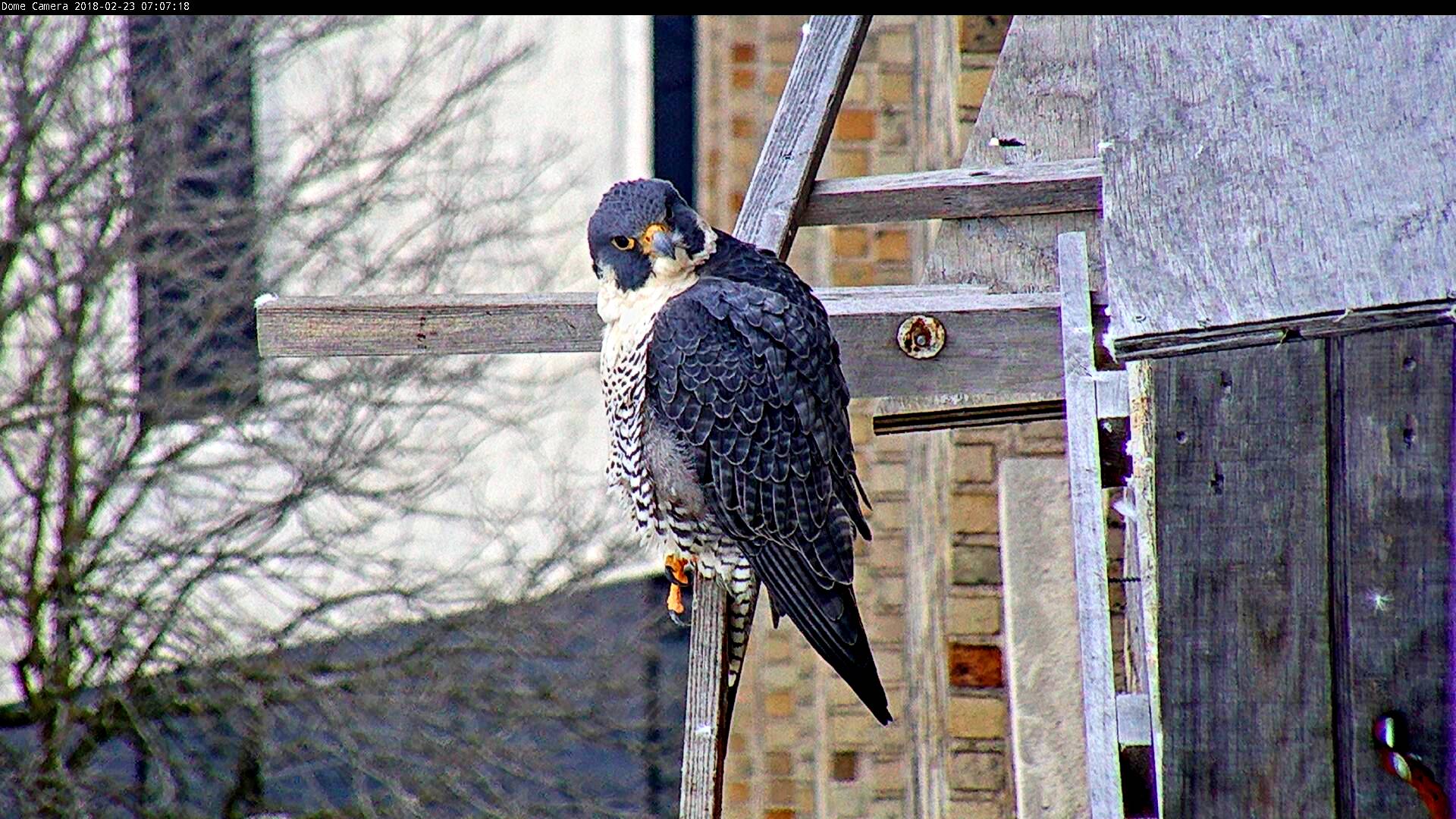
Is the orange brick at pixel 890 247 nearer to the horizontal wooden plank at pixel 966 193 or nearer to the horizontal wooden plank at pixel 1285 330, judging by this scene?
the horizontal wooden plank at pixel 966 193

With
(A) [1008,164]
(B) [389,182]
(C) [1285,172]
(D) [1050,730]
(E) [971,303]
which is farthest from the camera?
(B) [389,182]

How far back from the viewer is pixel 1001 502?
369 centimetres

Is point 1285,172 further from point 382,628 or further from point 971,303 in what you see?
point 382,628

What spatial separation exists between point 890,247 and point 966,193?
2.52 metres

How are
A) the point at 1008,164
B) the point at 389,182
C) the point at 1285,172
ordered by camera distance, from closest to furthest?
the point at 1285,172, the point at 1008,164, the point at 389,182

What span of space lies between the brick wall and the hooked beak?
1.64 m

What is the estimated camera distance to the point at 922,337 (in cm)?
248

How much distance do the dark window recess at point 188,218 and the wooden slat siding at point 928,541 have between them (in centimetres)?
225

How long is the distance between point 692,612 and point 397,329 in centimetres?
64

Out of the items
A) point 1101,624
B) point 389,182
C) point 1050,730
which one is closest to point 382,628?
point 389,182

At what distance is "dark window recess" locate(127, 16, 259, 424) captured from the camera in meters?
5.60

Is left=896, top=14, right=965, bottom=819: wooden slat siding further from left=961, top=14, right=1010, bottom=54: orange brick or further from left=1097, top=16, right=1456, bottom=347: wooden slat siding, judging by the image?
left=1097, top=16, right=1456, bottom=347: wooden slat siding

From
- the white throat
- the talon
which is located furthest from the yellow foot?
the white throat

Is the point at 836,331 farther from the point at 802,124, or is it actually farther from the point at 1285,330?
the point at 1285,330
